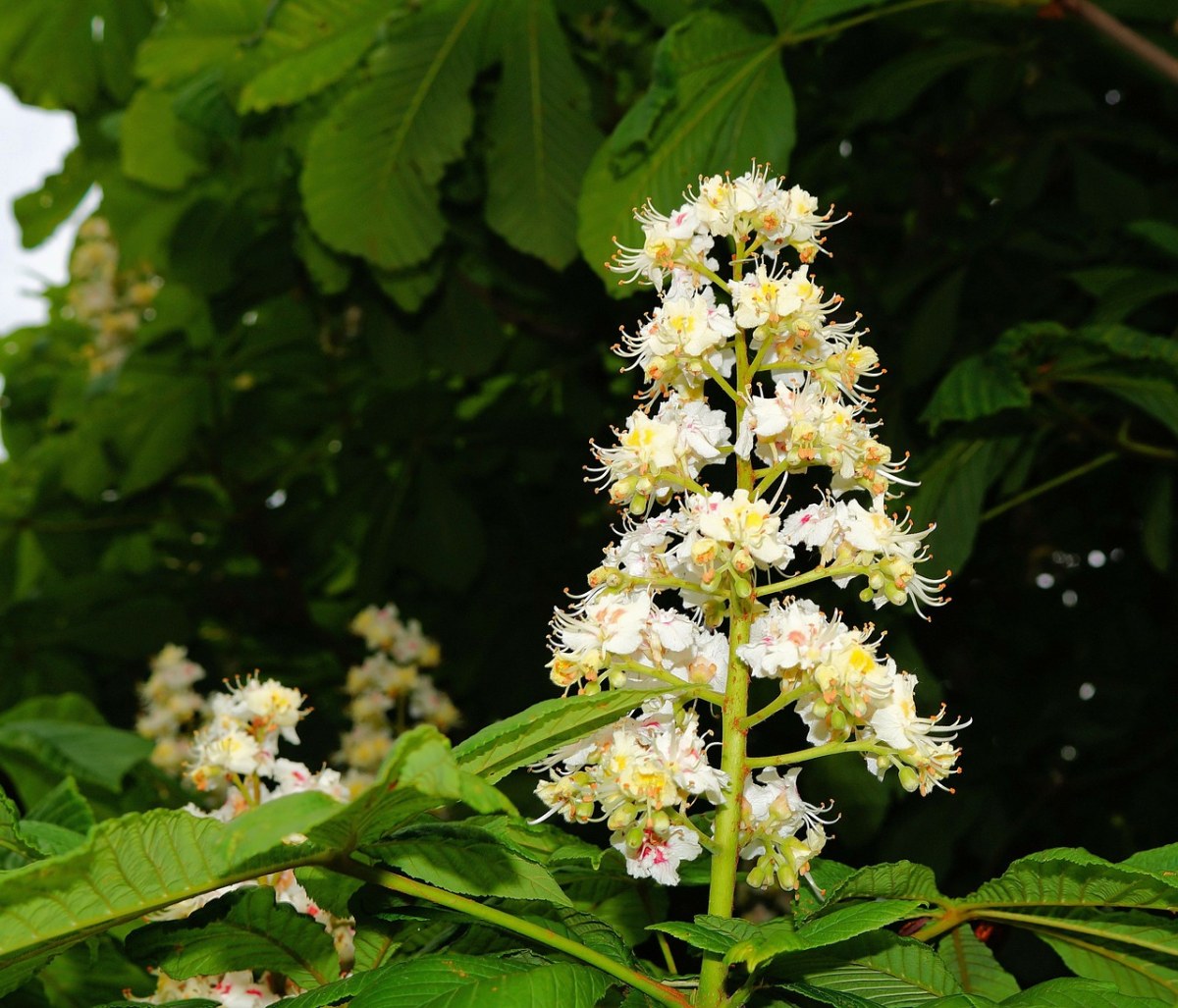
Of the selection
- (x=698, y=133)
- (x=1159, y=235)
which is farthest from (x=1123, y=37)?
(x=698, y=133)

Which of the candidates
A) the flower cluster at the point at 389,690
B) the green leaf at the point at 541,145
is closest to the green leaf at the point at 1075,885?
the green leaf at the point at 541,145

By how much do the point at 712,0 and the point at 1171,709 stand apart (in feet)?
5.97

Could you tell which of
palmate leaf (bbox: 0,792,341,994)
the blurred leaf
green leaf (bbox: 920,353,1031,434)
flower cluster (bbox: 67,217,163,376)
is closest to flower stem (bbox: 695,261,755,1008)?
palmate leaf (bbox: 0,792,341,994)

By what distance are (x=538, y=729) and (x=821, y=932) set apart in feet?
0.71

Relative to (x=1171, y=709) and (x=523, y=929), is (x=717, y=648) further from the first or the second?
(x=1171, y=709)

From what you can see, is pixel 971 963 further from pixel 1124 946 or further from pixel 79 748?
pixel 79 748

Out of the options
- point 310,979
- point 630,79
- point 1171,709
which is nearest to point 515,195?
point 630,79

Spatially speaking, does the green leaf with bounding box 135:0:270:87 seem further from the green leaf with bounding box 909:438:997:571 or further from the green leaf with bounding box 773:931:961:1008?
the green leaf with bounding box 773:931:961:1008

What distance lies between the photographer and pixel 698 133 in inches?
70.0

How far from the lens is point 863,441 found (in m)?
1.02

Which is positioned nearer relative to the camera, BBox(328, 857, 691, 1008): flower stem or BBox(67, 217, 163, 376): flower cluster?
BBox(328, 857, 691, 1008): flower stem

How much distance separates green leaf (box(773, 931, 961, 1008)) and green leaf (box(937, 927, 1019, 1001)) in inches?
3.5

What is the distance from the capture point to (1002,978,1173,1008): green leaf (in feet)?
2.62

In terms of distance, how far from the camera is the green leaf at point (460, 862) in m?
0.85
